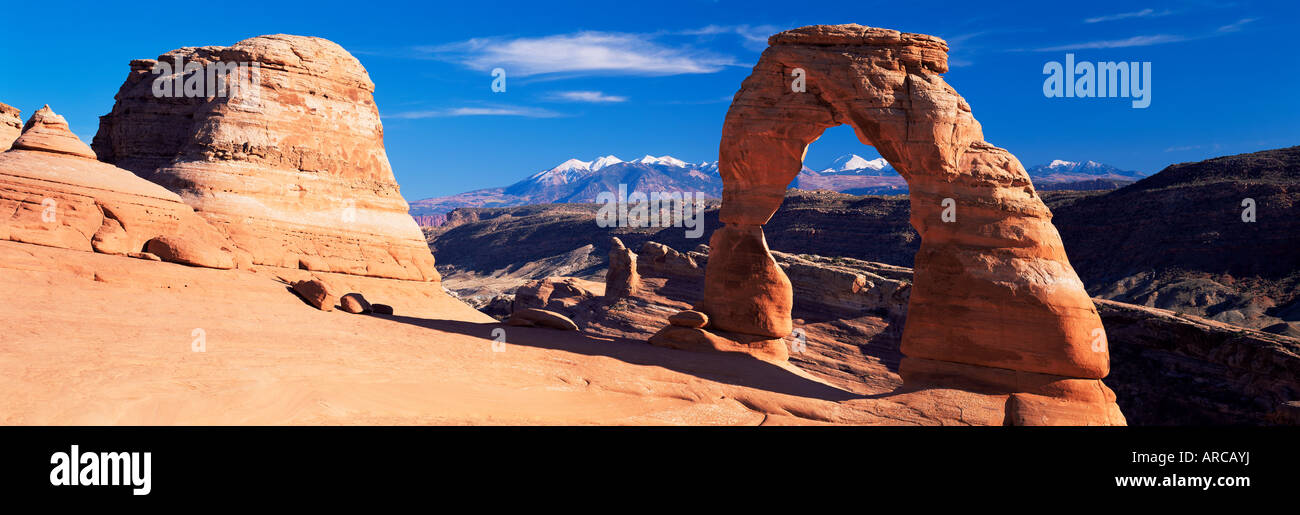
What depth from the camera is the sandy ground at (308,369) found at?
24.1 feet

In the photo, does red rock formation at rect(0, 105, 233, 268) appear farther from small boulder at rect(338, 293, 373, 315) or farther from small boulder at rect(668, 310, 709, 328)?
small boulder at rect(668, 310, 709, 328)

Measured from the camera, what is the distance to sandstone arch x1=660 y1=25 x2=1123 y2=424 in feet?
38.9

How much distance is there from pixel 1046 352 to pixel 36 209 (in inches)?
676

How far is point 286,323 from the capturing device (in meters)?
12.3

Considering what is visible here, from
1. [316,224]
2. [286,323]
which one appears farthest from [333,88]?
[286,323]

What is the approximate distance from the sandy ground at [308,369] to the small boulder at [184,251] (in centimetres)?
31

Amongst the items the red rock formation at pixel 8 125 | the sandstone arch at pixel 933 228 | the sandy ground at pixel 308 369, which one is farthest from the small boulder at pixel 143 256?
the red rock formation at pixel 8 125

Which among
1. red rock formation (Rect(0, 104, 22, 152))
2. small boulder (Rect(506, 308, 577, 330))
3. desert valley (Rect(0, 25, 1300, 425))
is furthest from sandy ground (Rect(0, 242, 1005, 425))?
red rock formation (Rect(0, 104, 22, 152))

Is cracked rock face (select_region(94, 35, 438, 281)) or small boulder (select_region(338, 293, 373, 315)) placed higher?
cracked rock face (select_region(94, 35, 438, 281))

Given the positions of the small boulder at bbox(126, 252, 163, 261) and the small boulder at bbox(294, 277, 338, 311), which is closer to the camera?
the small boulder at bbox(126, 252, 163, 261)

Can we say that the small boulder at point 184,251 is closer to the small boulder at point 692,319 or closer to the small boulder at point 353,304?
the small boulder at point 353,304

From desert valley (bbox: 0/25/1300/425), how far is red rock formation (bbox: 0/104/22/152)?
134 mm
